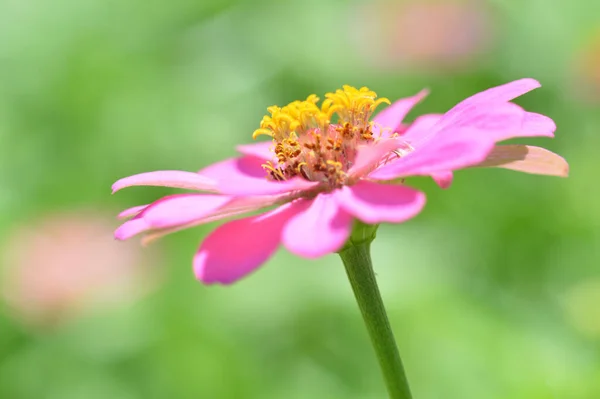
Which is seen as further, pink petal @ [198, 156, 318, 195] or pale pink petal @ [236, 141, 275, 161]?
pale pink petal @ [236, 141, 275, 161]

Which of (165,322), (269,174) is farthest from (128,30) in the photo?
(269,174)

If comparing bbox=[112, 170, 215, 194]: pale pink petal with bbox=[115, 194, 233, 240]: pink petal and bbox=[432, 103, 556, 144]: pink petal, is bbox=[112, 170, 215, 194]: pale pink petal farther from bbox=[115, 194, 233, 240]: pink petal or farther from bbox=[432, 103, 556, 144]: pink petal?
bbox=[432, 103, 556, 144]: pink petal

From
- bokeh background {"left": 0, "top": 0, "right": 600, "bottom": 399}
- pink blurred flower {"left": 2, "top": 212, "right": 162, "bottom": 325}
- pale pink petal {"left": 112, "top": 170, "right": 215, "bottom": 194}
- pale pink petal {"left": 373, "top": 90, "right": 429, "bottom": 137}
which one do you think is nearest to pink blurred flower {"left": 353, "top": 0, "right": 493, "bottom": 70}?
Result: bokeh background {"left": 0, "top": 0, "right": 600, "bottom": 399}

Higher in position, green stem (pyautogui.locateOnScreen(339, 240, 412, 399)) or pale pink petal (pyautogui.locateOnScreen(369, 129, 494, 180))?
pale pink petal (pyautogui.locateOnScreen(369, 129, 494, 180))

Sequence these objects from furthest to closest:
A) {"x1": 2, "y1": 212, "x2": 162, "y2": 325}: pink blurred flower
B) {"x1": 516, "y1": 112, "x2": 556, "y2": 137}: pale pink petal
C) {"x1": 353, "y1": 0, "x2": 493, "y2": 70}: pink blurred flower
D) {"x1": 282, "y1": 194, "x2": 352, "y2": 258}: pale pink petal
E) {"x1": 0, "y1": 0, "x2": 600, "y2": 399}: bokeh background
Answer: {"x1": 353, "y1": 0, "x2": 493, "y2": 70}: pink blurred flower, {"x1": 2, "y1": 212, "x2": 162, "y2": 325}: pink blurred flower, {"x1": 0, "y1": 0, "x2": 600, "y2": 399}: bokeh background, {"x1": 516, "y1": 112, "x2": 556, "y2": 137}: pale pink petal, {"x1": 282, "y1": 194, "x2": 352, "y2": 258}: pale pink petal

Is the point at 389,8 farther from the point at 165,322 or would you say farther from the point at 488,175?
the point at 165,322

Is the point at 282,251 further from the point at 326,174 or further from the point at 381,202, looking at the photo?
the point at 381,202

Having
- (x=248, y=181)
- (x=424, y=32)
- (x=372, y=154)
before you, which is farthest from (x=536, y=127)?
(x=424, y=32)
